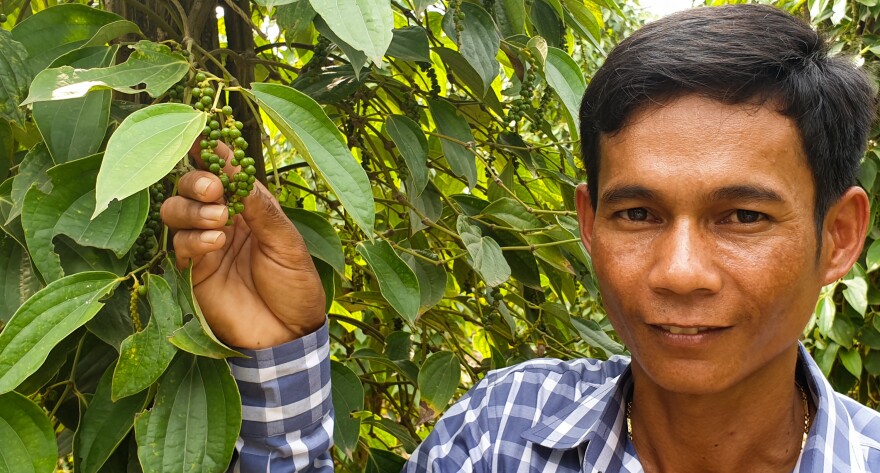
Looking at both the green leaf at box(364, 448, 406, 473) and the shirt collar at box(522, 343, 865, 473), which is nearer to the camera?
the shirt collar at box(522, 343, 865, 473)

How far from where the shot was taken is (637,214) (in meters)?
0.79

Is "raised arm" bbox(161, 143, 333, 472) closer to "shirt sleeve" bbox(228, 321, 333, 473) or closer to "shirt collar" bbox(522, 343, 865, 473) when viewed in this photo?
"shirt sleeve" bbox(228, 321, 333, 473)

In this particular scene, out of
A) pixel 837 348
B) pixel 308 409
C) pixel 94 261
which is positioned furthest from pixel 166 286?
pixel 837 348

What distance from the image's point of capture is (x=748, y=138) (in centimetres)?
74

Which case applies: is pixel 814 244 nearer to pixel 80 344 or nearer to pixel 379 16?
pixel 379 16

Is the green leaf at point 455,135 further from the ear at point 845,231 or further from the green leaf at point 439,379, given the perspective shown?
the ear at point 845,231

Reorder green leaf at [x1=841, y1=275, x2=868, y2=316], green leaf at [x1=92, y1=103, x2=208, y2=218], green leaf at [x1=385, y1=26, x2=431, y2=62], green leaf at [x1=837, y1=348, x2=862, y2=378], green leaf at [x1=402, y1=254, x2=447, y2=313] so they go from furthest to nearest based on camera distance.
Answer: green leaf at [x1=837, y1=348, x2=862, y2=378] < green leaf at [x1=841, y1=275, x2=868, y2=316] < green leaf at [x1=402, y1=254, x2=447, y2=313] < green leaf at [x1=385, y1=26, x2=431, y2=62] < green leaf at [x1=92, y1=103, x2=208, y2=218]

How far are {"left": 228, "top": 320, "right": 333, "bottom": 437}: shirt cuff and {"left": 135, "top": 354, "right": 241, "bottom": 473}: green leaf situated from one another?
8 centimetres

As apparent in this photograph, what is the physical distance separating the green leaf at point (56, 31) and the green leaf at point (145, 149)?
0.19m

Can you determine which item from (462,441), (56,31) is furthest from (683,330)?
(56,31)

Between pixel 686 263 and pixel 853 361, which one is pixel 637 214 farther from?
pixel 853 361

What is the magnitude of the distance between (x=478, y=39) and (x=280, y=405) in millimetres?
433

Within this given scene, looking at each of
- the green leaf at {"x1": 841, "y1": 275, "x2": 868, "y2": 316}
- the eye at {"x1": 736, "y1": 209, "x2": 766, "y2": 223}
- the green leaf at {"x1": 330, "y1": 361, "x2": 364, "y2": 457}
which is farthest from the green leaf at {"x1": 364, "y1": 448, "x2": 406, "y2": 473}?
the green leaf at {"x1": 841, "y1": 275, "x2": 868, "y2": 316}

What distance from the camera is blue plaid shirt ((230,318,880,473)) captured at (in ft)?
2.77
